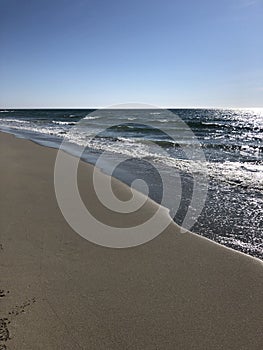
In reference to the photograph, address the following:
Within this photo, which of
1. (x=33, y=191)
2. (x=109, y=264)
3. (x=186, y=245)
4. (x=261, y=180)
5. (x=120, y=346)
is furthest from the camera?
(x=261, y=180)

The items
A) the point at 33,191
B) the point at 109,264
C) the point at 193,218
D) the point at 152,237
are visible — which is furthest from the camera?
the point at 33,191

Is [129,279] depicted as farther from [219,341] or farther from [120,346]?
[219,341]

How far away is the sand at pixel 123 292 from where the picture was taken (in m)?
2.17

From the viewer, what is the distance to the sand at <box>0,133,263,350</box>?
2168 mm

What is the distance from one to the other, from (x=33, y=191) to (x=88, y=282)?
10.5ft

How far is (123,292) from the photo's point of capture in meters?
2.69

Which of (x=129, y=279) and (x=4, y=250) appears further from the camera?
(x=4, y=250)

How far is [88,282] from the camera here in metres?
2.82

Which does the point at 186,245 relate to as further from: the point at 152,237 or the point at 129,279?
the point at 129,279

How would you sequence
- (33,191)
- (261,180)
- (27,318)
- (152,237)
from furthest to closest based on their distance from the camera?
(261,180) < (33,191) < (152,237) < (27,318)

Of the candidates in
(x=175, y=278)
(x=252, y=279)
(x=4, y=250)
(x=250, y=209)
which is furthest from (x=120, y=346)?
(x=250, y=209)

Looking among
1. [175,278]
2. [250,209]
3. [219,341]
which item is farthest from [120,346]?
[250,209]

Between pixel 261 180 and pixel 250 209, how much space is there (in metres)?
2.68

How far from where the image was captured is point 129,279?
2.90 meters
